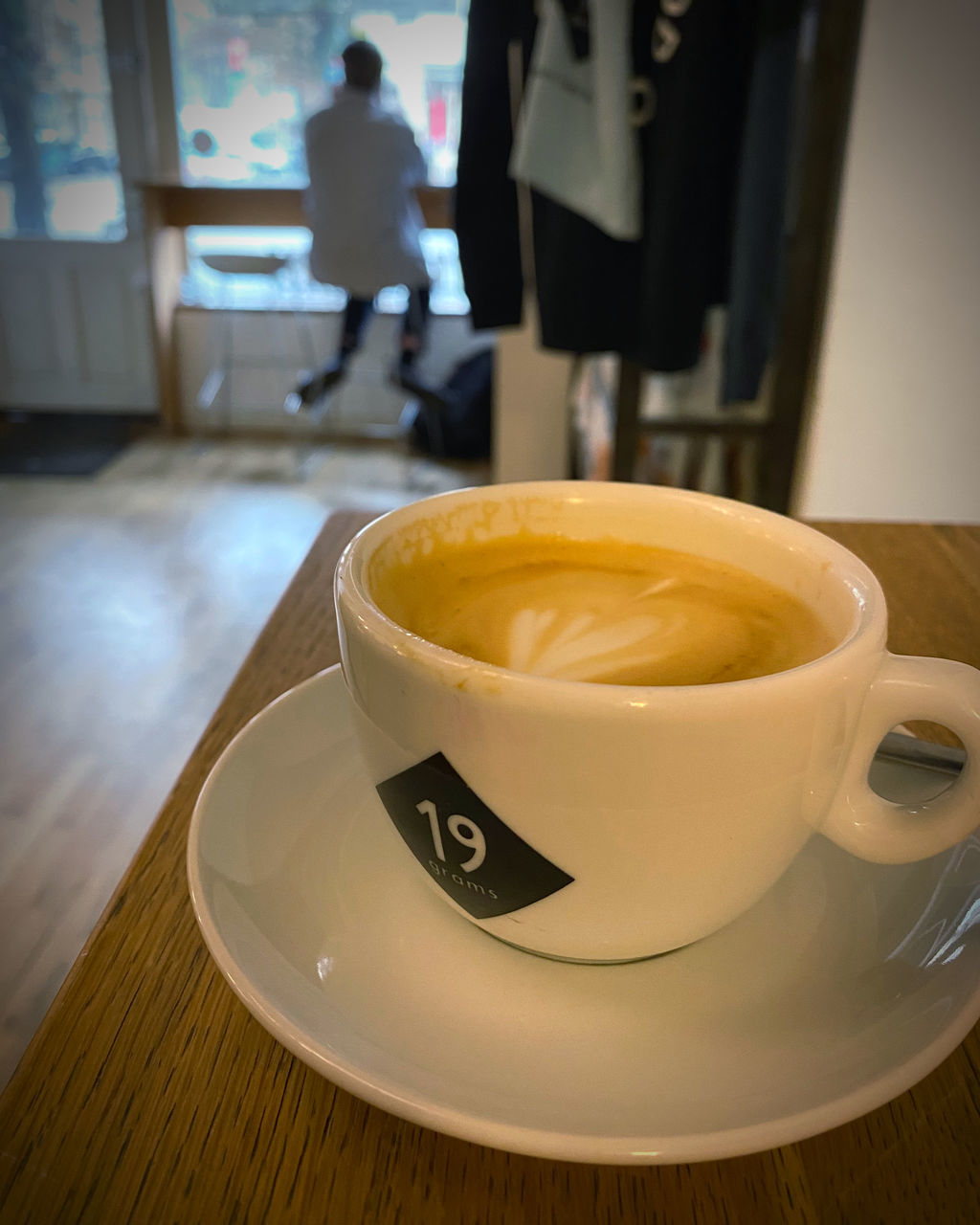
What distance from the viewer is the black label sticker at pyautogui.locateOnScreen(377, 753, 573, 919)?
0.92 ft

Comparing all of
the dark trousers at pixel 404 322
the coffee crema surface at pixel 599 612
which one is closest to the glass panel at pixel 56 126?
the dark trousers at pixel 404 322

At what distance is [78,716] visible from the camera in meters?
1.78

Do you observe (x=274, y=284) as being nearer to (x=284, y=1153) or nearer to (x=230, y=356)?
(x=230, y=356)

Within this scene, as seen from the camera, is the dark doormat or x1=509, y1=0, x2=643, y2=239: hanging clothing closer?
x1=509, y1=0, x2=643, y2=239: hanging clothing

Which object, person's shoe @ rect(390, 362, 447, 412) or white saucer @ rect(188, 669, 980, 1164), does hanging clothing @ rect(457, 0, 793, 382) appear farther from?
person's shoe @ rect(390, 362, 447, 412)

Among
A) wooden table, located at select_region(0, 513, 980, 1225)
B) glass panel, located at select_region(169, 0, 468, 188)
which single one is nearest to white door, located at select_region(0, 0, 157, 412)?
glass panel, located at select_region(169, 0, 468, 188)

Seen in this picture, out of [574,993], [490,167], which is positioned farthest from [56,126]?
[574,993]

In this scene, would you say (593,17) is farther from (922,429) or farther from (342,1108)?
(342,1108)

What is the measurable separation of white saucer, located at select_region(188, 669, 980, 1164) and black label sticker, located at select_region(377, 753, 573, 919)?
3cm

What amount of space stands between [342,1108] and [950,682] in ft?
0.74

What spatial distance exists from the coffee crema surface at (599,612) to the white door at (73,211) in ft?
12.8

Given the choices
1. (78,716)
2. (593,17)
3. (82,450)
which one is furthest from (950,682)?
(82,450)

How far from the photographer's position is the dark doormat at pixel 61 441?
337cm

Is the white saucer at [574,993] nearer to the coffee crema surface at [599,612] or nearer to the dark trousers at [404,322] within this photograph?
the coffee crema surface at [599,612]
